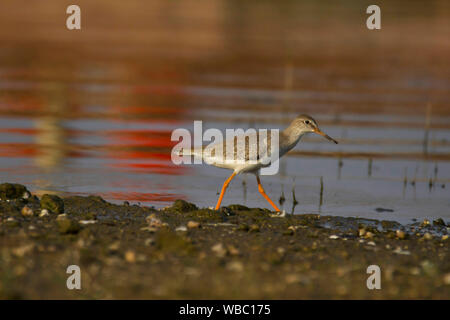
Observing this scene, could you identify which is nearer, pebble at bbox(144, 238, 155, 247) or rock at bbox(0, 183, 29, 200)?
pebble at bbox(144, 238, 155, 247)

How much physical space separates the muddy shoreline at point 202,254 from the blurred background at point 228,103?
6.66 feet

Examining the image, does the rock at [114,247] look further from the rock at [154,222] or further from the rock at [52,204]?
the rock at [52,204]

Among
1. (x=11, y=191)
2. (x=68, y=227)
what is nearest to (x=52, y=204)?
(x=11, y=191)

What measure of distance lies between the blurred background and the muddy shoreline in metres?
2.03

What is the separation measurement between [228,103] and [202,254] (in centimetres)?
1466

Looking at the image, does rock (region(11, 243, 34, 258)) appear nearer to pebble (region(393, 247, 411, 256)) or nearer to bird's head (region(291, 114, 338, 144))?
pebble (region(393, 247, 411, 256))

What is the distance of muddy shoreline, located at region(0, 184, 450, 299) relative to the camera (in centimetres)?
770

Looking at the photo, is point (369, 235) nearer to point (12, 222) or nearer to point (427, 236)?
point (427, 236)

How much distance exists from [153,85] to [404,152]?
11.6 m

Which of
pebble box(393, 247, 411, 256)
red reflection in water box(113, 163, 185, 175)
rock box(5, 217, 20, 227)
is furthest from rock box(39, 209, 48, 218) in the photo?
red reflection in water box(113, 163, 185, 175)

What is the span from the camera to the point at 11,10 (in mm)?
50438

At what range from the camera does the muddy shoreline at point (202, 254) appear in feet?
25.2

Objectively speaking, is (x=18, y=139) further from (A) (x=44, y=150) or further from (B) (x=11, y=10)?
(B) (x=11, y=10)

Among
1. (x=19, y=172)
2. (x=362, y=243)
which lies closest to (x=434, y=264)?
(x=362, y=243)
